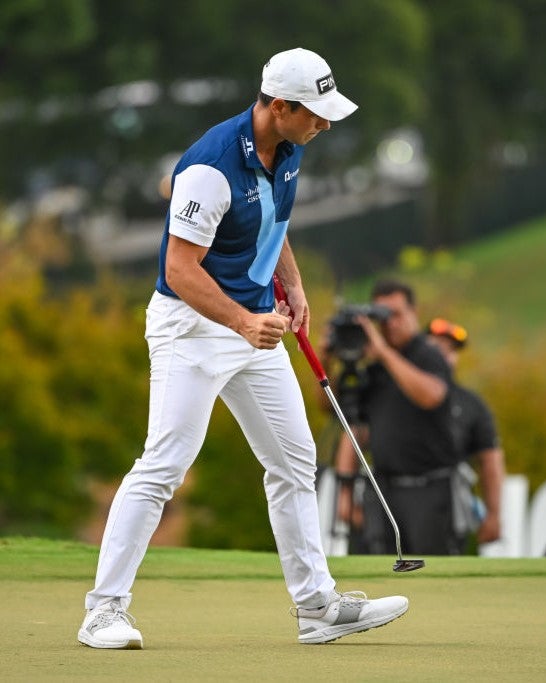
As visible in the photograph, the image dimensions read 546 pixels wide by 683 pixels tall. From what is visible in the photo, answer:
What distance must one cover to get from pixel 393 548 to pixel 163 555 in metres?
2.28

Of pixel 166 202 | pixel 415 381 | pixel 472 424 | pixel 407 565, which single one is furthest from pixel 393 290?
pixel 166 202

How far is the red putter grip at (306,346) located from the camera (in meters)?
6.14

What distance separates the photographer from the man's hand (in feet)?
13.5

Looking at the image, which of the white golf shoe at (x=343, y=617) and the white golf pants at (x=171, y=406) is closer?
the white golf pants at (x=171, y=406)

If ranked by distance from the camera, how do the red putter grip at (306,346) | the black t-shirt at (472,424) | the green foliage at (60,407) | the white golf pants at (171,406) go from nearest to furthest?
the white golf pants at (171,406), the red putter grip at (306,346), the black t-shirt at (472,424), the green foliage at (60,407)

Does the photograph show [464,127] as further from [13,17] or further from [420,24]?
[13,17]

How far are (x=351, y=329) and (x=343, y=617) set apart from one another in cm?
387

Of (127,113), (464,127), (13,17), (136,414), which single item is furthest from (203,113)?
Answer: (136,414)

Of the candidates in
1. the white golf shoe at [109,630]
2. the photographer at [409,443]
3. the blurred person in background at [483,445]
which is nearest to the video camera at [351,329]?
the photographer at [409,443]

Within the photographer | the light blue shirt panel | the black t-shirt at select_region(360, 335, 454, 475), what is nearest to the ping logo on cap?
the light blue shirt panel

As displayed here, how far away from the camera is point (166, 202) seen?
29.4 m

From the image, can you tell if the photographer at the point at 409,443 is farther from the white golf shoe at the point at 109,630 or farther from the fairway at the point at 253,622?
the white golf shoe at the point at 109,630

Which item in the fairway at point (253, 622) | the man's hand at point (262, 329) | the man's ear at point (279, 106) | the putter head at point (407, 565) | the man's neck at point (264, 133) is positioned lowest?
the fairway at point (253, 622)

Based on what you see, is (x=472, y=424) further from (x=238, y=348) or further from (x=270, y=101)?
(x=270, y=101)
